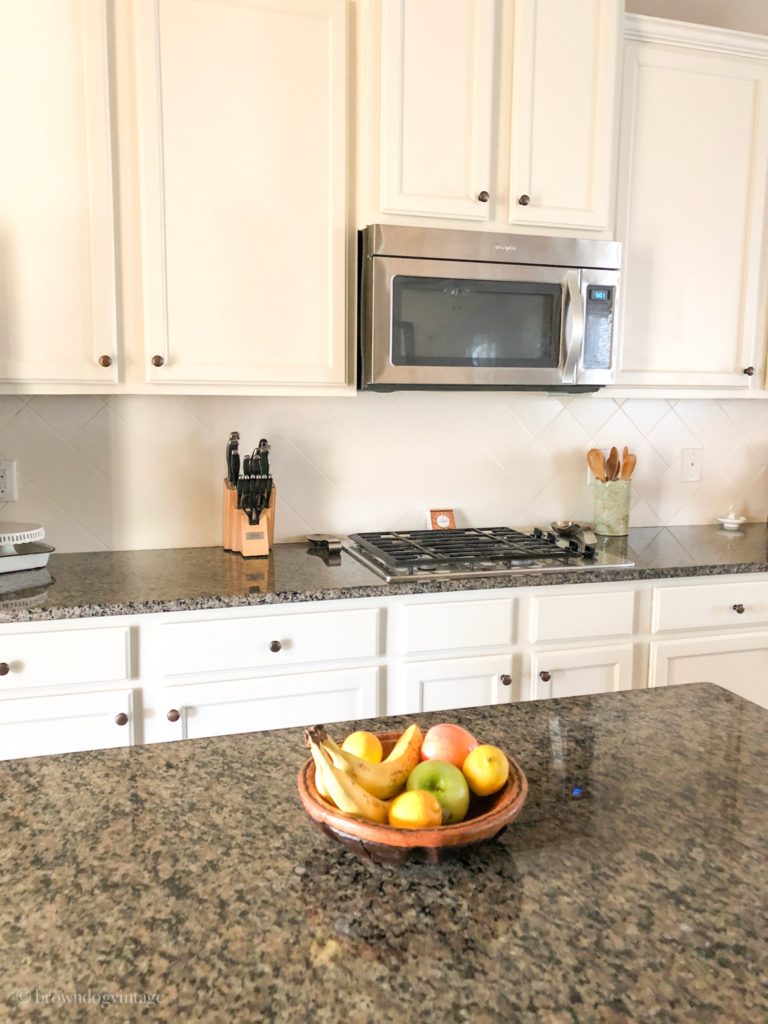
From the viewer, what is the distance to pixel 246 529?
243 cm

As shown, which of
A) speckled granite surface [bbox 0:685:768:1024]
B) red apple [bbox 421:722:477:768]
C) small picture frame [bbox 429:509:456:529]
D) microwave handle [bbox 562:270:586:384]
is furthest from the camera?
small picture frame [bbox 429:509:456:529]

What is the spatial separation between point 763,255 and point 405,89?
1.31 meters

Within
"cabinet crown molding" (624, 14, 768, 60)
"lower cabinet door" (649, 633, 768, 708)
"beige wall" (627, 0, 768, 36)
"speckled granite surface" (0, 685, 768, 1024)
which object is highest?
"beige wall" (627, 0, 768, 36)

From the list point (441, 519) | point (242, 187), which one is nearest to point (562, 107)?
point (242, 187)

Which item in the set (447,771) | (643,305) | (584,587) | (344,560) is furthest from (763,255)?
(447,771)

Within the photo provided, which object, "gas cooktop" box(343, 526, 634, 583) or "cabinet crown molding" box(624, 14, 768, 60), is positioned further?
"cabinet crown molding" box(624, 14, 768, 60)

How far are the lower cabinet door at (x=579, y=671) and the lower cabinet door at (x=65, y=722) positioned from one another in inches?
42.1

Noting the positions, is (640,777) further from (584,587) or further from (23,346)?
(23,346)

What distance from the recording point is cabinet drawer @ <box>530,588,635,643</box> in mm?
2305

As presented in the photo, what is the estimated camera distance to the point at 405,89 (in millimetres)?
2230

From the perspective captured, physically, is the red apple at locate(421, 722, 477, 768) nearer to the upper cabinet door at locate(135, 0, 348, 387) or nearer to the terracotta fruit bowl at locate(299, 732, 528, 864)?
the terracotta fruit bowl at locate(299, 732, 528, 864)

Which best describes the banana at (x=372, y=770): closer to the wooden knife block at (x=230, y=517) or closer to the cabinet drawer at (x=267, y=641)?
the cabinet drawer at (x=267, y=641)

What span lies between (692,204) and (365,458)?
4.23ft

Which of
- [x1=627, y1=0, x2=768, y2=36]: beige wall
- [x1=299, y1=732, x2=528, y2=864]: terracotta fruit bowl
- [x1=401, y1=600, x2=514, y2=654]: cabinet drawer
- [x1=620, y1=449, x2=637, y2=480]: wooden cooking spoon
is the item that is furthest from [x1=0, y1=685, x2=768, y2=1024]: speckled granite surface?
[x1=627, y1=0, x2=768, y2=36]: beige wall
